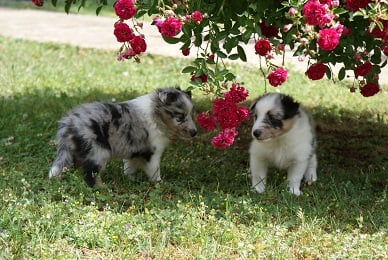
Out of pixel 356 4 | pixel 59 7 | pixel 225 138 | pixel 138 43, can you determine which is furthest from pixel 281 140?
pixel 59 7

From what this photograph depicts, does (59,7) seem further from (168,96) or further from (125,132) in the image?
(125,132)

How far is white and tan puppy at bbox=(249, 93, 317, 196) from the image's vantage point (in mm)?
6746

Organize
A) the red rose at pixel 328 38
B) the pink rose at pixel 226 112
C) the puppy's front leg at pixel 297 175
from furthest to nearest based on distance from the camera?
the puppy's front leg at pixel 297 175 → the pink rose at pixel 226 112 → the red rose at pixel 328 38

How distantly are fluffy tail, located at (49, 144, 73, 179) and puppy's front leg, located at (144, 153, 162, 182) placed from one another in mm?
778

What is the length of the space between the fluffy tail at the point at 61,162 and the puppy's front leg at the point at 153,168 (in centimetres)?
78

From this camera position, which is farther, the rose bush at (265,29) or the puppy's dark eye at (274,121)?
the puppy's dark eye at (274,121)

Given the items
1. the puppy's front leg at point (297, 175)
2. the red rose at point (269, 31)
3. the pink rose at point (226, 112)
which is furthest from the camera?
A: the puppy's front leg at point (297, 175)

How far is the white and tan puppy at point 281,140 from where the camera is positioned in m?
6.75

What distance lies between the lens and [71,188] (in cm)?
635

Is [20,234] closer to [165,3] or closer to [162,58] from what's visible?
[165,3]

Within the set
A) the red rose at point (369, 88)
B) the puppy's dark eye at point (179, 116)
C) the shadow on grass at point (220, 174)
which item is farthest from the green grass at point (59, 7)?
the red rose at point (369, 88)

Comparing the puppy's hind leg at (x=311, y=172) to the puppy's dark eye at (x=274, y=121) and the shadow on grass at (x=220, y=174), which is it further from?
the puppy's dark eye at (x=274, y=121)

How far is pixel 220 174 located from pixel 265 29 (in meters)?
1.75

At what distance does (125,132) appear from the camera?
6.88 metres
